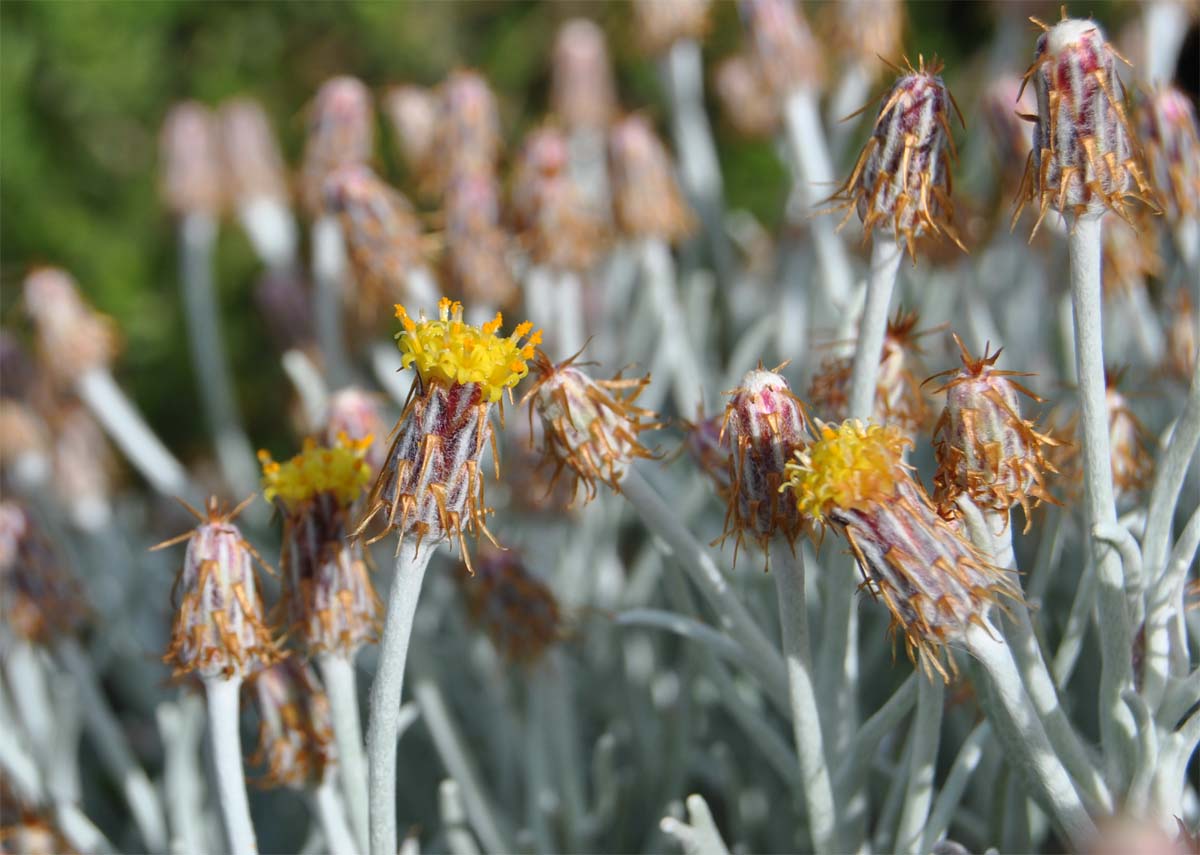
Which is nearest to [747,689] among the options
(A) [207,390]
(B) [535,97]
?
(A) [207,390]

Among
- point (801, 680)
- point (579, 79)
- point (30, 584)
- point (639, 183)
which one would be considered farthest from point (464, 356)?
point (579, 79)

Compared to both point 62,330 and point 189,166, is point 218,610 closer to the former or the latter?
point 62,330

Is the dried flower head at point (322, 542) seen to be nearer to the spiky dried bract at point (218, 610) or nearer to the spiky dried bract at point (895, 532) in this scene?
the spiky dried bract at point (218, 610)

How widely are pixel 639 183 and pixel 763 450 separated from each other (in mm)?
973

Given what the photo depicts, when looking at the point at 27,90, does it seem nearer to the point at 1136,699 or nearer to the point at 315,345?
the point at 315,345

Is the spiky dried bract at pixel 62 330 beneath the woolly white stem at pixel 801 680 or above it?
above

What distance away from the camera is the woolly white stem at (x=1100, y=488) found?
0.88 meters

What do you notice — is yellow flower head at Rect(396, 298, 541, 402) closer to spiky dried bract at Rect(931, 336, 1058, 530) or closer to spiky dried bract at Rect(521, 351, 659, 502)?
spiky dried bract at Rect(521, 351, 659, 502)

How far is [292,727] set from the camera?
1.07 meters

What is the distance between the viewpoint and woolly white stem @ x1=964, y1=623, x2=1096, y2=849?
836 millimetres

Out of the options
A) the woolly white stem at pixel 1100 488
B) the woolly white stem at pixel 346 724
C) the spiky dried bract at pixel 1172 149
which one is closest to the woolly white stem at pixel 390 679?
the woolly white stem at pixel 346 724

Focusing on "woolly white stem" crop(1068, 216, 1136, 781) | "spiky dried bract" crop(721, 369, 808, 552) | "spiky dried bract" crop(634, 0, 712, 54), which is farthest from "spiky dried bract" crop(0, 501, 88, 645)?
"spiky dried bract" crop(634, 0, 712, 54)

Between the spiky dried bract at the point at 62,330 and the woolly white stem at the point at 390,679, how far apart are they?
1127 millimetres

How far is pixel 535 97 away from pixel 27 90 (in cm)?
120
